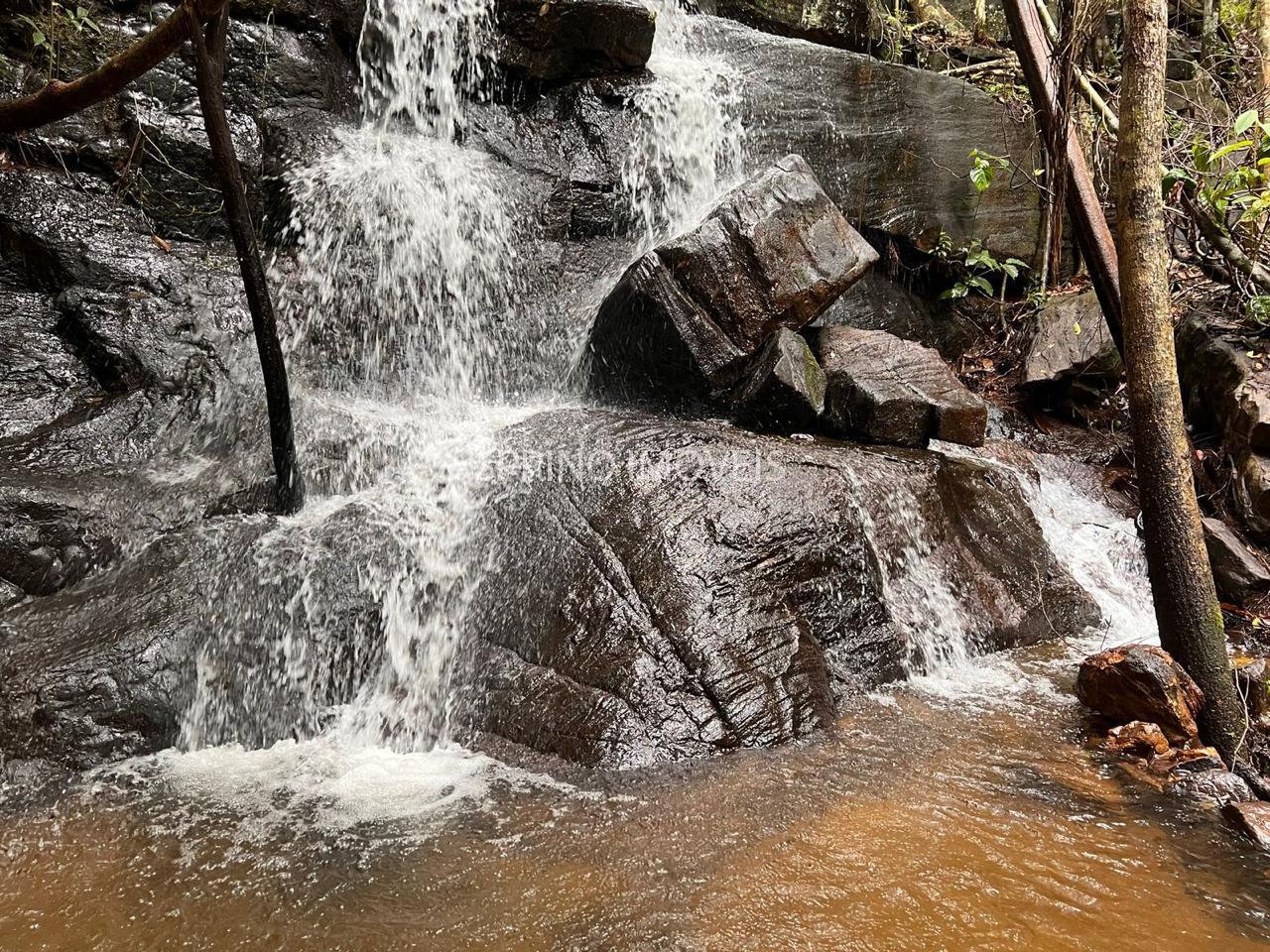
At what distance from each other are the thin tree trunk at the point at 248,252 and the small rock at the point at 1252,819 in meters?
4.87

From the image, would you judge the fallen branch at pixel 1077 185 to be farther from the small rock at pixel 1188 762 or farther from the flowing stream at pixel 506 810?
the small rock at pixel 1188 762

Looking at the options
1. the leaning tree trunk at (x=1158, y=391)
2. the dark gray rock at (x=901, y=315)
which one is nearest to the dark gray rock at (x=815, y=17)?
the dark gray rock at (x=901, y=315)

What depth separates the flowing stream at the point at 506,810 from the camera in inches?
102

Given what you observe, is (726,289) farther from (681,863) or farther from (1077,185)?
(681,863)

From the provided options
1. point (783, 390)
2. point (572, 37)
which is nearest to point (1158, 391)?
point (783, 390)

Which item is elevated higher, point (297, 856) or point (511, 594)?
point (511, 594)

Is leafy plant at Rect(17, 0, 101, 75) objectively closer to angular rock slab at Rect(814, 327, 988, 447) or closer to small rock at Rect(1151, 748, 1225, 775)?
angular rock slab at Rect(814, 327, 988, 447)

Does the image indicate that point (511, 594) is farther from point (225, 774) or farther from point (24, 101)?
point (24, 101)

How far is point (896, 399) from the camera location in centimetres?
575

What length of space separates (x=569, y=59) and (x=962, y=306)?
16.1ft

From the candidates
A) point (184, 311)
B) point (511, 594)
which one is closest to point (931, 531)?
point (511, 594)

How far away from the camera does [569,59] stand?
8375mm

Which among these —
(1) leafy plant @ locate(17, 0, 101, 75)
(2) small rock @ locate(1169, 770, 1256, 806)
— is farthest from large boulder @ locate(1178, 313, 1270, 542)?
(1) leafy plant @ locate(17, 0, 101, 75)

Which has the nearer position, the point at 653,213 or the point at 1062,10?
the point at 1062,10
